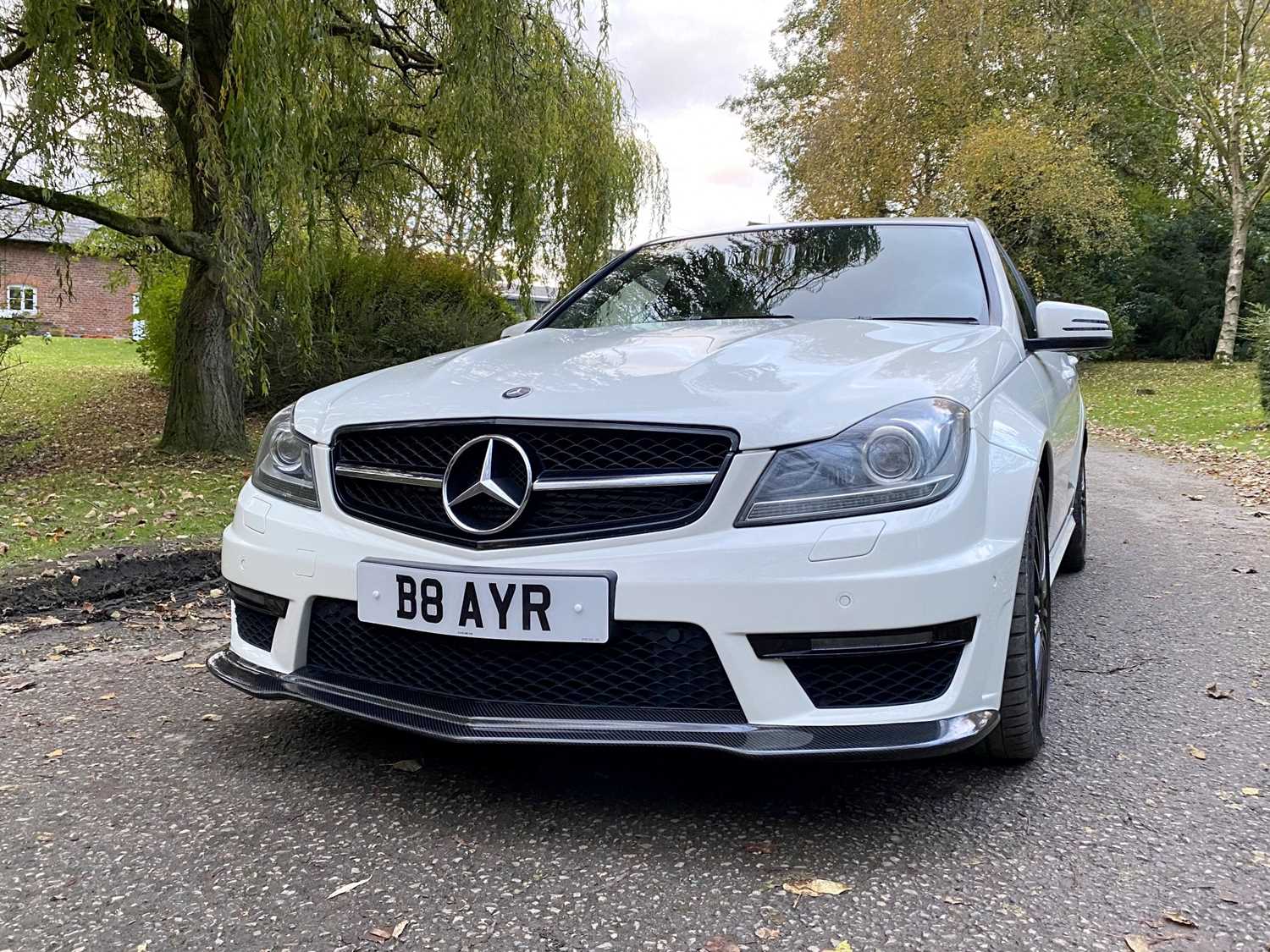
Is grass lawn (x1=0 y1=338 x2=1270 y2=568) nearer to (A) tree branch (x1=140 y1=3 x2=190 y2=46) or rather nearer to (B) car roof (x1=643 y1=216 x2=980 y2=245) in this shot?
(B) car roof (x1=643 y1=216 x2=980 y2=245)

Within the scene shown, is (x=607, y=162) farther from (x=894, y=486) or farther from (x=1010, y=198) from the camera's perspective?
(x=1010, y=198)

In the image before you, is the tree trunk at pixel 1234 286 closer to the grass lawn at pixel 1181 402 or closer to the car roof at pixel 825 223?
the grass lawn at pixel 1181 402

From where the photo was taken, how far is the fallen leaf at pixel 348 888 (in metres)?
1.93

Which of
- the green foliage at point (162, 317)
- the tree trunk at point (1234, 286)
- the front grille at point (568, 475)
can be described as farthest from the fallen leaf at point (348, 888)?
the tree trunk at point (1234, 286)

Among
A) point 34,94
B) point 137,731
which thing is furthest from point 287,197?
point 137,731

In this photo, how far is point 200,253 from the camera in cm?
888

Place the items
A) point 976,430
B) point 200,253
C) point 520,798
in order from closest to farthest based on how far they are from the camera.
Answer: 1. point 976,430
2. point 520,798
3. point 200,253

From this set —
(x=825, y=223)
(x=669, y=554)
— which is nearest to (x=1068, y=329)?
(x=825, y=223)

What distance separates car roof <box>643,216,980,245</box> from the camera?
12.2 ft

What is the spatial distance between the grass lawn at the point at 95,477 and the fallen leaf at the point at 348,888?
365 centimetres

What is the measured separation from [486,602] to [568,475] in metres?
0.32

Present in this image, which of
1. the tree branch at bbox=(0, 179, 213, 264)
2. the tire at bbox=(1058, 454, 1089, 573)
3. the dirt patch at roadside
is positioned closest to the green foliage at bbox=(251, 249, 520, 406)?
the tree branch at bbox=(0, 179, 213, 264)

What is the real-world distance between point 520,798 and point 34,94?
20.9 ft

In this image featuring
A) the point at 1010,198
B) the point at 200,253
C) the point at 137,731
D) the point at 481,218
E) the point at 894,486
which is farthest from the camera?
the point at 1010,198
